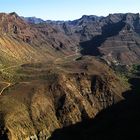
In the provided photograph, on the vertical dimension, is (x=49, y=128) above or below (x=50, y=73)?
below

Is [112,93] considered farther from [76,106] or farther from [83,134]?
[83,134]

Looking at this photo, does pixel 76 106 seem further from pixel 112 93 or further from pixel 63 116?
pixel 112 93

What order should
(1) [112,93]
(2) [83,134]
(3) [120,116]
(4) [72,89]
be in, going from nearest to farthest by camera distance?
1. (2) [83,134]
2. (3) [120,116]
3. (4) [72,89]
4. (1) [112,93]

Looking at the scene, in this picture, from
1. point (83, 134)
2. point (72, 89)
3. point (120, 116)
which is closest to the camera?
point (83, 134)

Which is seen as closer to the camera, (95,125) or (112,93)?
(95,125)

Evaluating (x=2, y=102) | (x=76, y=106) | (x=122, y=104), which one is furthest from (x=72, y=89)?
(x=2, y=102)

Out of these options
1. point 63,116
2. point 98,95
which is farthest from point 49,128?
point 98,95
